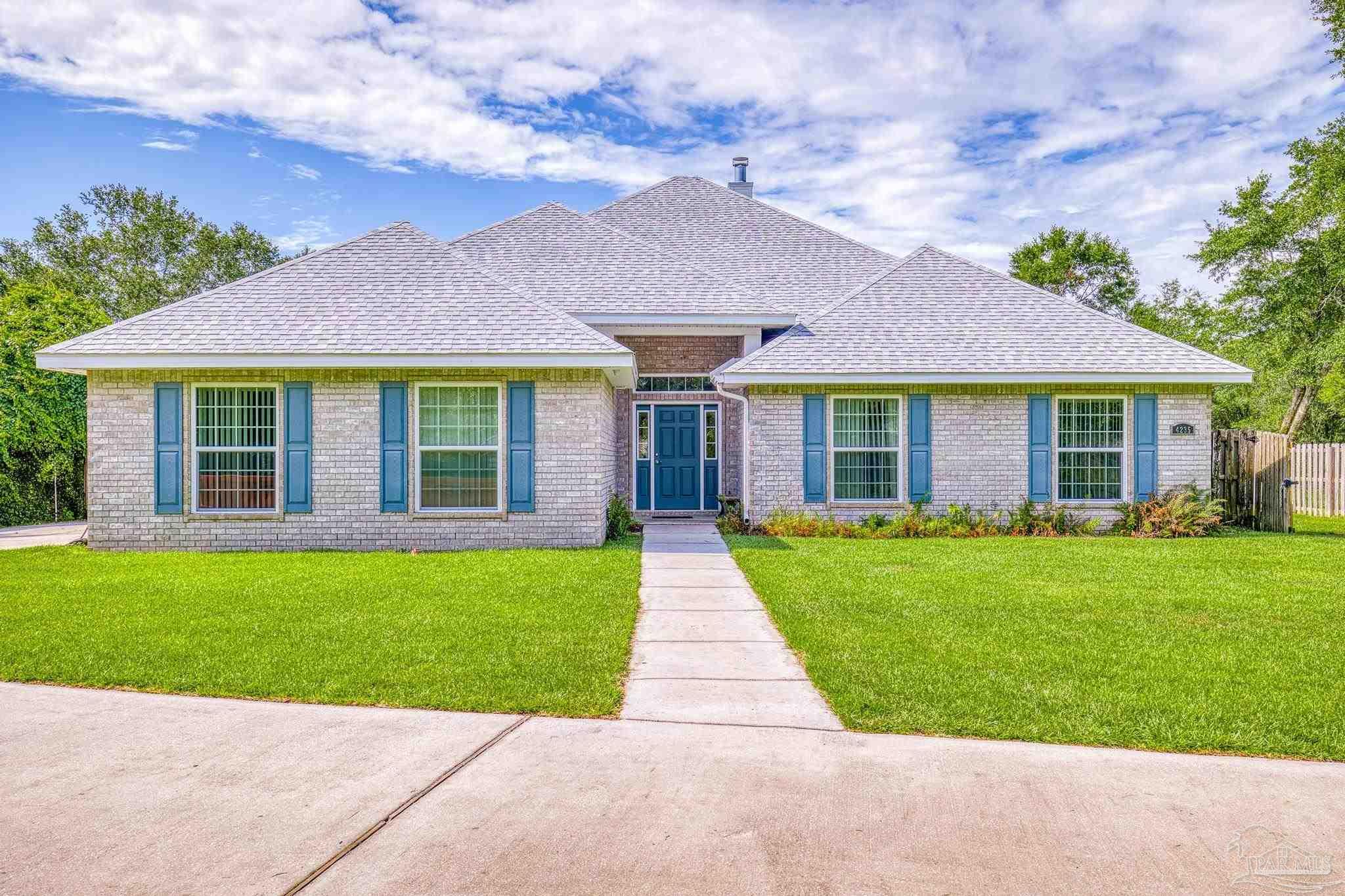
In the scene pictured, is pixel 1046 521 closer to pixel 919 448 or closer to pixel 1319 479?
pixel 919 448

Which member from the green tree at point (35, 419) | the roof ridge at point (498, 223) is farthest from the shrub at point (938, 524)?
the green tree at point (35, 419)

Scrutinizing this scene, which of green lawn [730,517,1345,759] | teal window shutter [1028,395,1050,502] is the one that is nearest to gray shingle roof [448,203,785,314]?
teal window shutter [1028,395,1050,502]

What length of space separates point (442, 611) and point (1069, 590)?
20.6ft

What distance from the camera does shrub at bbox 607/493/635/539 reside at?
13.1m

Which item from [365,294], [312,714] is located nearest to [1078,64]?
[365,294]

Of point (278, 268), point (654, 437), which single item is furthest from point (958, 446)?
point (278, 268)

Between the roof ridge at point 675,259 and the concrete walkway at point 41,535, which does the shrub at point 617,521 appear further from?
the concrete walkway at point 41,535

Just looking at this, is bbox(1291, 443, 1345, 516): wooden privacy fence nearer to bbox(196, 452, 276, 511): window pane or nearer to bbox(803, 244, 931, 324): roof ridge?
bbox(803, 244, 931, 324): roof ridge

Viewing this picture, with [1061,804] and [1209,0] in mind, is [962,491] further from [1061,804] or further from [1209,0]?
[1061,804]

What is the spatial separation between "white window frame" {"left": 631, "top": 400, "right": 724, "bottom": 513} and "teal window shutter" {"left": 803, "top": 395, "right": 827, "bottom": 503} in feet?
8.46

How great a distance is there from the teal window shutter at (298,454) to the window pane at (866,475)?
827 cm

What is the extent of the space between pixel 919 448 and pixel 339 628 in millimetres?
9922

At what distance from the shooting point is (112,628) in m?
6.77

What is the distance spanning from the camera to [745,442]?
14.2 meters
